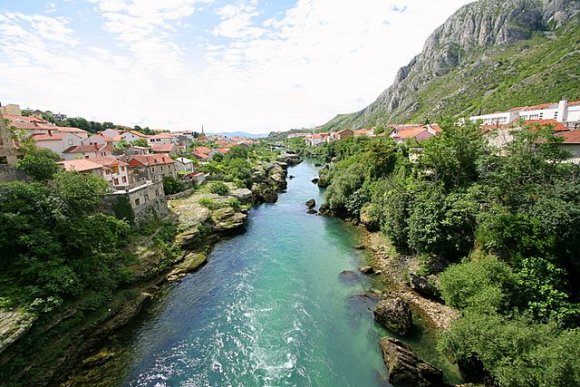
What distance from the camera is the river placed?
14961 mm

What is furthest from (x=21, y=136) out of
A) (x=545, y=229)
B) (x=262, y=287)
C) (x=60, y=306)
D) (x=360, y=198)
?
(x=545, y=229)

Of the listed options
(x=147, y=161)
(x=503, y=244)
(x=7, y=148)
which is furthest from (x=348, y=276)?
(x=147, y=161)

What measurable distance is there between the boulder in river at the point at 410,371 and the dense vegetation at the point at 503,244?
4.79 ft

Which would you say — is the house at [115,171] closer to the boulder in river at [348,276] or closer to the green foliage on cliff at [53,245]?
the green foliage on cliff at [53,245]

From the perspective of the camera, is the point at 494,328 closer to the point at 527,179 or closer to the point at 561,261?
the point at 561,261

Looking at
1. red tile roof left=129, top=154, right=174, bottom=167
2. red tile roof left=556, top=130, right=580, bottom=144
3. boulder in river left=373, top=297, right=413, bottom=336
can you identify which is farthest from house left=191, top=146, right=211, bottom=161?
red tile roof left=556, top=130, right=580, bottom=144

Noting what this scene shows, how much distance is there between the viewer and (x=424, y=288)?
2058cm

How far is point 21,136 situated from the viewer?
1436 inches

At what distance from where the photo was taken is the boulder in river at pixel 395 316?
17172mm

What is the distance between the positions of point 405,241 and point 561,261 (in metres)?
11.1

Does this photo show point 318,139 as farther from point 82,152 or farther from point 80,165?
point 80,165

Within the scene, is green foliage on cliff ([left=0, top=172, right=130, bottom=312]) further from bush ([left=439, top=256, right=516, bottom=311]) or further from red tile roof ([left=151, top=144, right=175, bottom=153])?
red tile roof ([left=151, top=144, right=175, bottom=153])

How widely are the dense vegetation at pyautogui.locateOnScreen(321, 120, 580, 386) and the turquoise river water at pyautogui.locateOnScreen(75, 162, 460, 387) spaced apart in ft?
17.2

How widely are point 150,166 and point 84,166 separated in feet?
32.4
